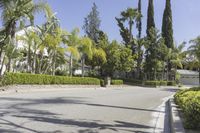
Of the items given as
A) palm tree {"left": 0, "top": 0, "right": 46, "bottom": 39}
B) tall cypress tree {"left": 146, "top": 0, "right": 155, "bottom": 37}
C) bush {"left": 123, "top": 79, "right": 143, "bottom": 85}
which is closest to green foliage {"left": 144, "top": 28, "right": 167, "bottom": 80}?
tall cypress tree {"left": 146, "top": 0, "right": 155, "bottom": 37}

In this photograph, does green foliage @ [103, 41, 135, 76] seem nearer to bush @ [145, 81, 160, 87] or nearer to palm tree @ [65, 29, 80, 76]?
bush @ [145, 81, 160, 87]

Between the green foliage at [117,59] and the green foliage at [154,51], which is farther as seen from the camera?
the green foliage at [154,51]

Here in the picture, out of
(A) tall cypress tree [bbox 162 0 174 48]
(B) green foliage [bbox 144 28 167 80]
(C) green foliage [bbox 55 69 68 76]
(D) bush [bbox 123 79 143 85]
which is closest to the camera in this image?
(C) green foliage [bbox 55 69 68 76]

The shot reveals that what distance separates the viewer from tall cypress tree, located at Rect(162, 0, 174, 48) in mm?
75312

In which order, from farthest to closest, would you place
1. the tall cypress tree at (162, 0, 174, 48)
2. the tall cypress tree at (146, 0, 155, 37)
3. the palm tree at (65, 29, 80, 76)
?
the tall cypress tree at (162, 0, 174, 48)
the tall cypress tree at (146, 0, 155, 37)
the palm tree at (65, 29, 80, 76)

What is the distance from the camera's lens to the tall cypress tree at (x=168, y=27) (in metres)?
75.3

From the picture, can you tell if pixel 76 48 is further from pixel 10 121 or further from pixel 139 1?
pixel 10 121

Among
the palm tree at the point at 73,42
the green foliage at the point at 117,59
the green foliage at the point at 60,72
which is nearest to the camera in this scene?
the palm tree at the point at 73,42

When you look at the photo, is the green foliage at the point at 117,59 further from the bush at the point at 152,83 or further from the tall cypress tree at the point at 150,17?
the tall cypress tree at the point at 150,17

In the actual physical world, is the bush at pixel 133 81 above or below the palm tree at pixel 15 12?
below

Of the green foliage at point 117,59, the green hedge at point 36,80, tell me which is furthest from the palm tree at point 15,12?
the green foliage at point 117,59

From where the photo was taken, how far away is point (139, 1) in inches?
3009

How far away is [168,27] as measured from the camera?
75.6m

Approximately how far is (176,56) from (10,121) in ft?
212
